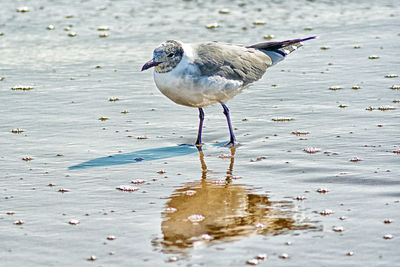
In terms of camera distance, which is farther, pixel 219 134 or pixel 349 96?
pixel 349 96

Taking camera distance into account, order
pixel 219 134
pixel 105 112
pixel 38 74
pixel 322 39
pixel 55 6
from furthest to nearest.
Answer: pixel 55 6 → pixel 322 39 → pixel 38 74 → pixel 105 112 → pixel 219 134

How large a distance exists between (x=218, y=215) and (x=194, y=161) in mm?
2685

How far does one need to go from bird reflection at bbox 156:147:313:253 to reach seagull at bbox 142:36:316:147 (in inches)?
70.6

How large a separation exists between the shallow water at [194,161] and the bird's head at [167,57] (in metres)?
1.57

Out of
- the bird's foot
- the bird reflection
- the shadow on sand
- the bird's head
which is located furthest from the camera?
the bird's foot

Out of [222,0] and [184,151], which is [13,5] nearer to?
[222,0]

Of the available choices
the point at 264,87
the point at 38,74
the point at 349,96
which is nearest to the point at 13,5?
the point at 38,74

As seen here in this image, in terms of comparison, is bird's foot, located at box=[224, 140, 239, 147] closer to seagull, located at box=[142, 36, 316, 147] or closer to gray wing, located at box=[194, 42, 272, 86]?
seagull, located at box=[142, 36, 316, 147]

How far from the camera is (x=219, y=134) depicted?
45.8ft

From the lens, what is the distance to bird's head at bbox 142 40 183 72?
12.1 meters

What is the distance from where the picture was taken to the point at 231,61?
43.2ft

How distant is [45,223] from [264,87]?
8.69 metres

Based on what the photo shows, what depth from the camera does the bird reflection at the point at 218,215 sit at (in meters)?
9.02

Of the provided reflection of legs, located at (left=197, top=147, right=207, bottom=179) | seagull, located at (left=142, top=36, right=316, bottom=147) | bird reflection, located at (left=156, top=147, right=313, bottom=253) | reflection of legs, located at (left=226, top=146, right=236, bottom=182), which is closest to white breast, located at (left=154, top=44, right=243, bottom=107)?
seagull, located at (left=142, top=36, right=316, bottom=147)
